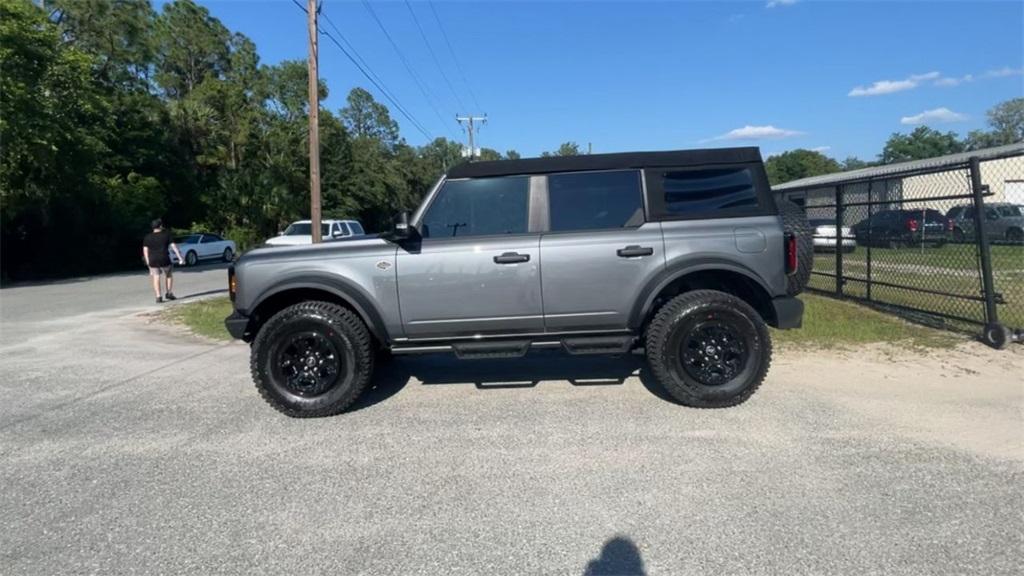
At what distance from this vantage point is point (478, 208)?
17.8 feet

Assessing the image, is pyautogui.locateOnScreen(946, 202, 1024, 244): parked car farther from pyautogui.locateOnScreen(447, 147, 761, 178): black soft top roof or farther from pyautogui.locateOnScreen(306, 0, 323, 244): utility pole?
pyautogui.locateOnScreen(306, 0, 323, 244): utility pole

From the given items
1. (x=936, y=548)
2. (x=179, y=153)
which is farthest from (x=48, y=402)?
(x=179, y=153)

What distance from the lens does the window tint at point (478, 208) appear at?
5.40 m

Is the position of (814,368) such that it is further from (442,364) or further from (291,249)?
(291,249)

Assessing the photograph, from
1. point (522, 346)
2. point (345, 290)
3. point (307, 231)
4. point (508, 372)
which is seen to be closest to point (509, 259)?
point (522, 346)

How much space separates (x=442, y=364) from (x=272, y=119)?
39.4 metres

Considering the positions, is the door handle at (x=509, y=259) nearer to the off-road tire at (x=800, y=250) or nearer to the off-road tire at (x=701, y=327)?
the off-road tire at (x=701, y=327)

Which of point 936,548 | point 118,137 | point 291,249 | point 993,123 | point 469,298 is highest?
point 993,123

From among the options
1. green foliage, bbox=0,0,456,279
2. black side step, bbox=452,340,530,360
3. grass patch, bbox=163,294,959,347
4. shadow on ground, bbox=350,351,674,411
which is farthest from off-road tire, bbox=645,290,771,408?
green foliage, bbox=0,0,456,279

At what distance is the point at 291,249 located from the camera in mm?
5340

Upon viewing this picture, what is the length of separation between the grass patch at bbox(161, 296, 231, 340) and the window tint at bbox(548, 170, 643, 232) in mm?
5981

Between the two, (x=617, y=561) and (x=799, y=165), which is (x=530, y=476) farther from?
(x=799, y=165)

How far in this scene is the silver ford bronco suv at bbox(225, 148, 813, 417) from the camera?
5207 millimetres

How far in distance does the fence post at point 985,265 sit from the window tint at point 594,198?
4072 mm
